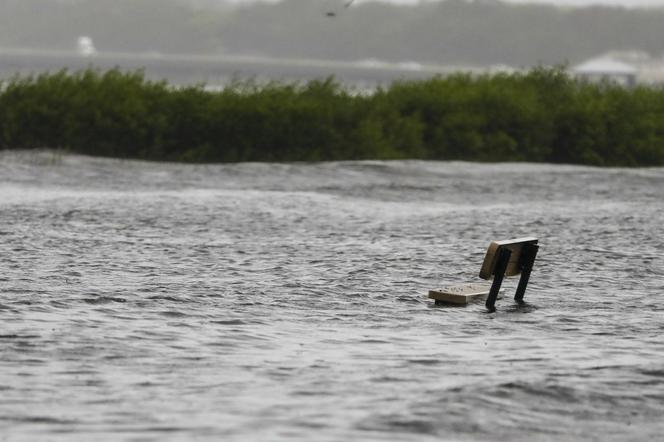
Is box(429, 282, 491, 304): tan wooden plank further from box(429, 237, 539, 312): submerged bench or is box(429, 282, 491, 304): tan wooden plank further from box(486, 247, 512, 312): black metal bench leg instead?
box(486, 247, 512, 312): black metal bench leg

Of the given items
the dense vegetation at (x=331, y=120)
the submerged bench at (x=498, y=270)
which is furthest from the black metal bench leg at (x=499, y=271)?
the dense vegetation at (x=331, y=120)

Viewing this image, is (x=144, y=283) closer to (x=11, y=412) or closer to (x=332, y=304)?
(x=332, y=304)

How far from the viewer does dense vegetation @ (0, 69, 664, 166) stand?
3247 centimetres

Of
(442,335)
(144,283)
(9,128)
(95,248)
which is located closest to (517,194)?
(9,128)

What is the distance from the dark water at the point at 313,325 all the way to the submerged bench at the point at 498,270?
185 mm

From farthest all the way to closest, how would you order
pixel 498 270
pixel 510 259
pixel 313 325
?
pixel 510 259 < pixel 498 270 < pixel 313 325

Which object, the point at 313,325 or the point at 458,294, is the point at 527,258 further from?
the point at 313,325

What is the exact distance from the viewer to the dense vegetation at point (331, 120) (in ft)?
107

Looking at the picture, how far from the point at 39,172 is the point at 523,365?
1975 cm

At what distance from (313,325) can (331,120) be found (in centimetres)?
2260

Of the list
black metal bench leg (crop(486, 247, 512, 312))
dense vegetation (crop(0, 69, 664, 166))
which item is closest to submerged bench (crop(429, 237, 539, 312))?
black metal bench leg (crop(486, 247, 512, 312))

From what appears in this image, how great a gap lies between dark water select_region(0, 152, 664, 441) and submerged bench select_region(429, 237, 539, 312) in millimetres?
185

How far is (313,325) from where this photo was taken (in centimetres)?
1162

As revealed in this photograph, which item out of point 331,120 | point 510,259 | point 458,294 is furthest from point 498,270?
point 331,120
